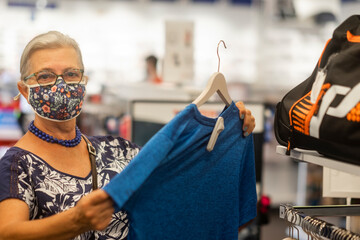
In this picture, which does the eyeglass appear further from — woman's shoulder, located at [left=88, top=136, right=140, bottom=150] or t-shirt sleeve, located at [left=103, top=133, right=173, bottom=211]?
t-shirt sleeve, located at [left=103, top=133, right=173, bottom=211]

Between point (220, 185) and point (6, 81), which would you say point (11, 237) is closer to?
point (220, 185)

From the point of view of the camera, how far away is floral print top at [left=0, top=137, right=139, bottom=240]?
5.36 ft

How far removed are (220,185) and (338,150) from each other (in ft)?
1.70

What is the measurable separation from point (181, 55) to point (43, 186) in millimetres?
3467

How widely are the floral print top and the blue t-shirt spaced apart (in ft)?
0.96

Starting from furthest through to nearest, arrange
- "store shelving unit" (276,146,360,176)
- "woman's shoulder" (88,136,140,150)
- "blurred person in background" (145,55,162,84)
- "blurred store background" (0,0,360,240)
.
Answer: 1. "blurred person in background" (145,55,162,84)
2. "blurred store background" (0,0,360,240)
3. "woman's shoulder" (88,136,140,150)
4. "store shelving unit" (276,146,360,176)

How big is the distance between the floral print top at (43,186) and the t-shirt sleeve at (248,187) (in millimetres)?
480

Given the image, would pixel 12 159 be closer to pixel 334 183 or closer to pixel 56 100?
pixel 56 100

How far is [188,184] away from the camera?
1.64 m

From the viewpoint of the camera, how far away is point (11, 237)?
1.53 metres

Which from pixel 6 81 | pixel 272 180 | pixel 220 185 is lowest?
pixel 272 180


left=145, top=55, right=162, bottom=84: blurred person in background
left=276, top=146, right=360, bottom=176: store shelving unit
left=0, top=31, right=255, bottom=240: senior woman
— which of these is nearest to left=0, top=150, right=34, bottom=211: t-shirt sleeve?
left=0, top=31, right=255, bottom=240: senior woman

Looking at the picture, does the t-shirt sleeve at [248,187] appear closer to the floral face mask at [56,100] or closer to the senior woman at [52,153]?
the senior woman at [52,153]

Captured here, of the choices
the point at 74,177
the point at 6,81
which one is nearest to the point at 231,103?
the point at 74,177
